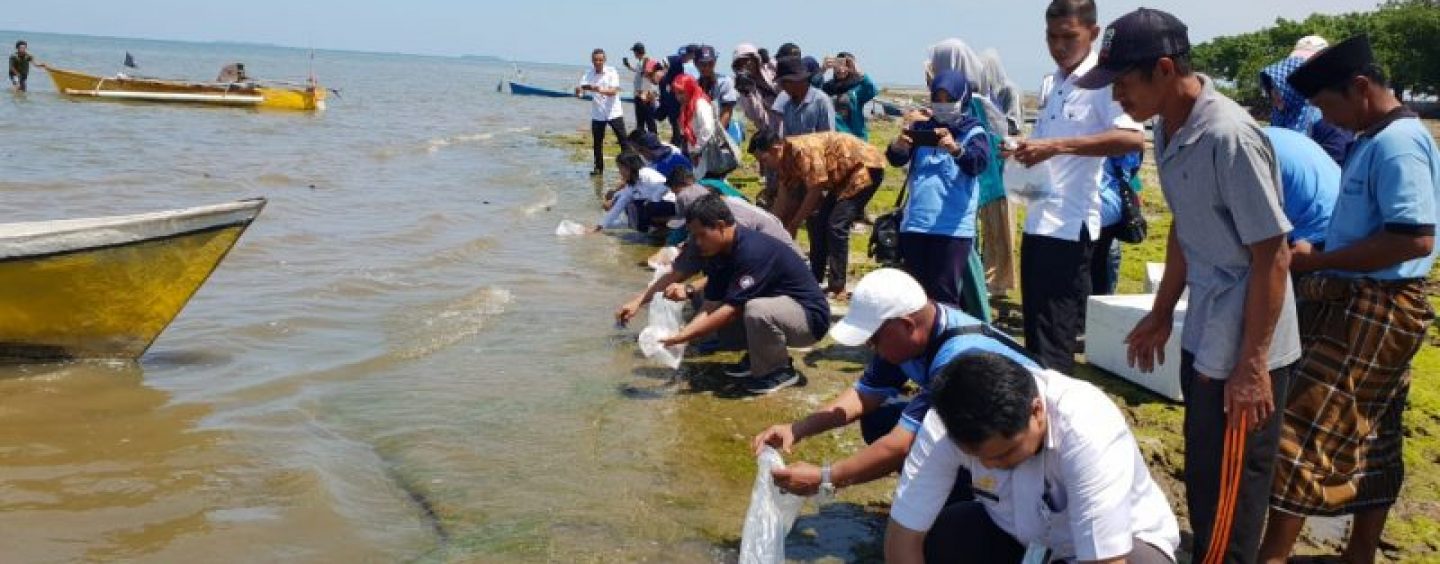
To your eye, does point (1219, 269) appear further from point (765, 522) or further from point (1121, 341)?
point (1121, 341)

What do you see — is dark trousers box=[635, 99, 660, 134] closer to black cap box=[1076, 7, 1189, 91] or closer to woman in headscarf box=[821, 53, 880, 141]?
woman in headscarf box=[821, 53, 880, 141]

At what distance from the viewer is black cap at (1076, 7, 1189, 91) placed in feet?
8.66

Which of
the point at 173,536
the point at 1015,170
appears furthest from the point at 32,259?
the point at 1015,170

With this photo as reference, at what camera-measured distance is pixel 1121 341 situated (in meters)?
5.18

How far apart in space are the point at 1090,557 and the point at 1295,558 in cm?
155

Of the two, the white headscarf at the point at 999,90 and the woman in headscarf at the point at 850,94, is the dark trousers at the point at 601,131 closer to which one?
the woman in headscarf at the point at 850,94

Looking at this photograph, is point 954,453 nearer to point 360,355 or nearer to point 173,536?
point 173,536

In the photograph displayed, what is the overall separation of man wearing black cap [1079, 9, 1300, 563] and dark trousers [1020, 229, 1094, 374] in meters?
1.47

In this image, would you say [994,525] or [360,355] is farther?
[360,355]

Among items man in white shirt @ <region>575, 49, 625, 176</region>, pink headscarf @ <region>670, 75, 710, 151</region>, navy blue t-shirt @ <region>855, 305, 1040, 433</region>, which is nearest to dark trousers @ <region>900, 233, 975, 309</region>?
navy blue t-shirt @ <region>855, 305, 1040, 433</region>

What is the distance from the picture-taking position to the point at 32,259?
5.50m

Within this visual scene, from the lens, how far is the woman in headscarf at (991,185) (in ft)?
17.0

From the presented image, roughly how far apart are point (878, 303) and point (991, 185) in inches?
126

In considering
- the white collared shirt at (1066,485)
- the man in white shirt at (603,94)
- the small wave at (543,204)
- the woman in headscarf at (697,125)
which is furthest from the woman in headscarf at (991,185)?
the man in white shirt at (603,94)
